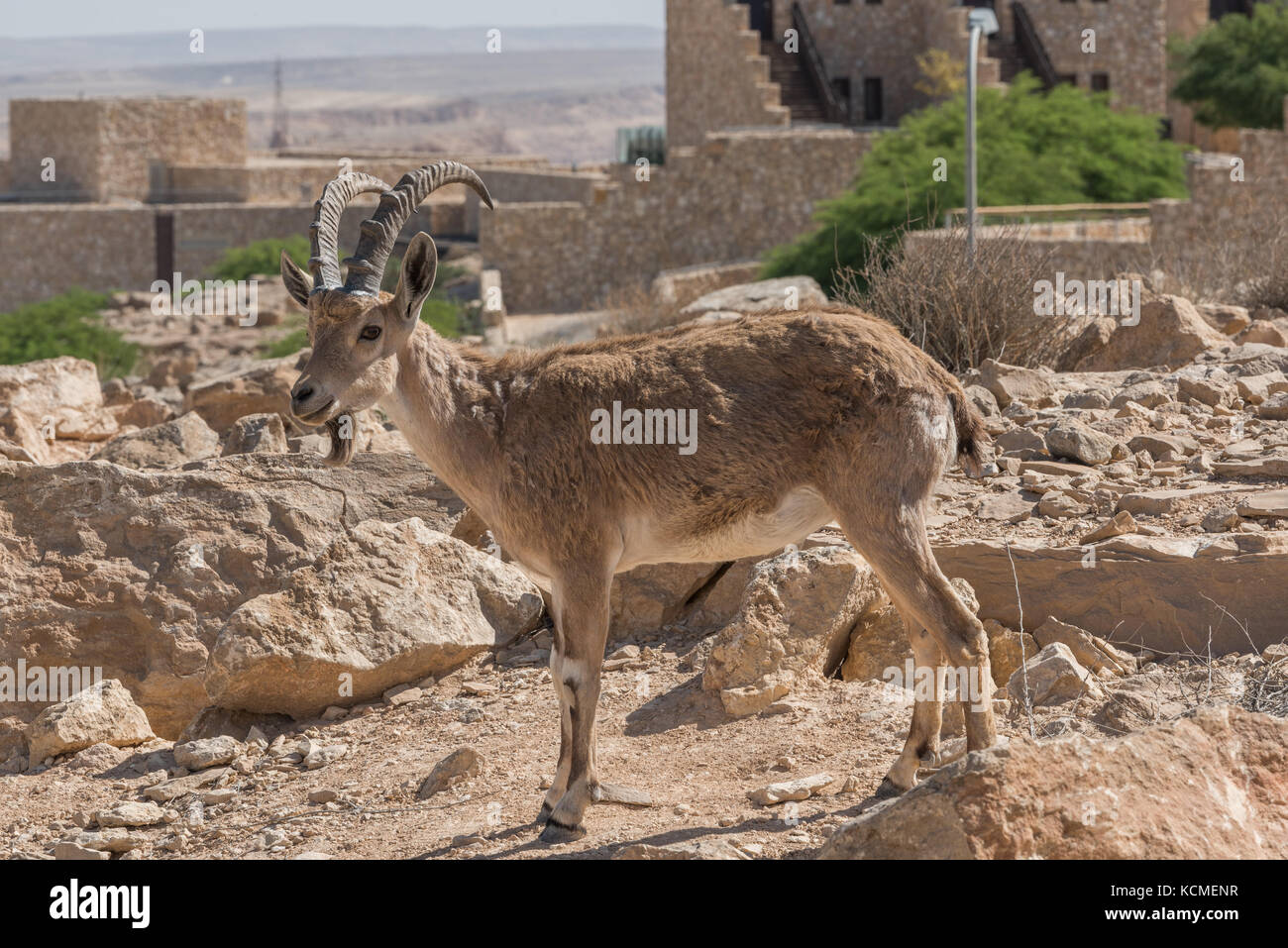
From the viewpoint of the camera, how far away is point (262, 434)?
30.1 ft

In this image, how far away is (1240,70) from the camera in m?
35.1

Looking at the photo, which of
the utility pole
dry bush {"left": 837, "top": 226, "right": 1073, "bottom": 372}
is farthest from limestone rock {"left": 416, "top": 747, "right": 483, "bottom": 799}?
the utility pole

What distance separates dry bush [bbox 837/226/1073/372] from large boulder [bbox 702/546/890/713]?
14.0 ft

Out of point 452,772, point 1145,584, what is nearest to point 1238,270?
point 1145,584

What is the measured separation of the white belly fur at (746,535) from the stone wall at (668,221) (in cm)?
2471

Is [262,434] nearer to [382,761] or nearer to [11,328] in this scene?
[382,761]

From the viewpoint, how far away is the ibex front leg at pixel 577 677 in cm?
539

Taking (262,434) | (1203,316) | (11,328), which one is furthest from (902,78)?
(262,434)

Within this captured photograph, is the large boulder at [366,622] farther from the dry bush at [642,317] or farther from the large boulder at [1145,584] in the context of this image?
the dry bush at [642,317]

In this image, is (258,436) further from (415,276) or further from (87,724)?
(415,276)

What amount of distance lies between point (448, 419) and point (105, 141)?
36.9m

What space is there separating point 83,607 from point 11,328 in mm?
22324
